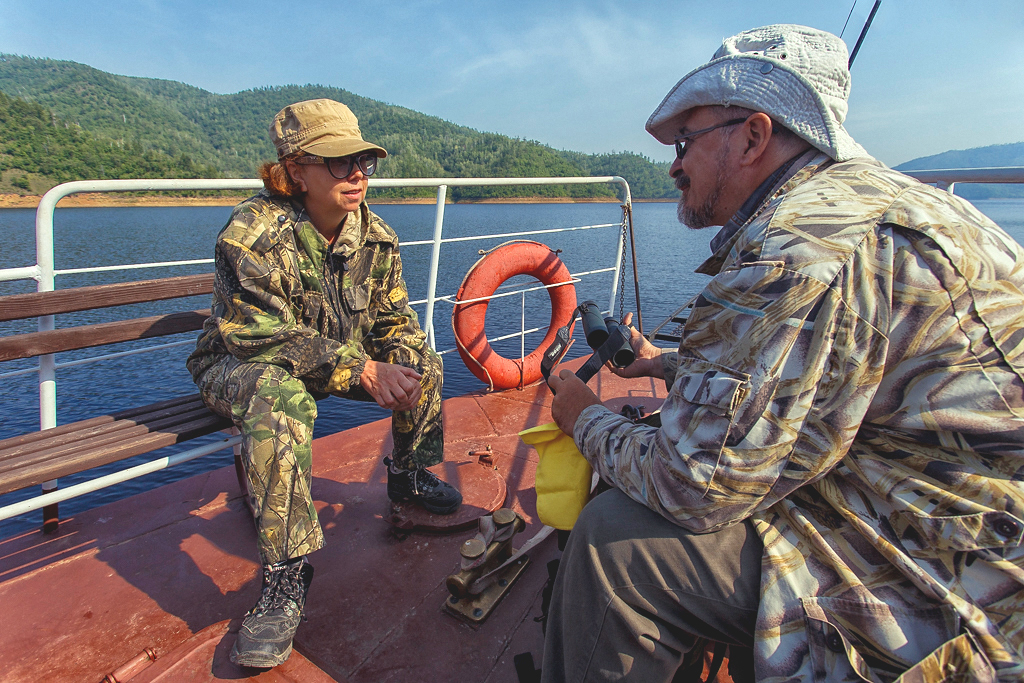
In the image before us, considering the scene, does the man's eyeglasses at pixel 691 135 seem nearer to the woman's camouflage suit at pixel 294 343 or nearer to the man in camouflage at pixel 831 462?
the man in camouflage at pixel 831 462

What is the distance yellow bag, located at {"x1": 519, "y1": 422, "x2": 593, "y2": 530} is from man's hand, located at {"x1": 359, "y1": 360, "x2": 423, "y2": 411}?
592 millimetres

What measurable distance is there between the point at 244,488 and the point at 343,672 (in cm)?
93

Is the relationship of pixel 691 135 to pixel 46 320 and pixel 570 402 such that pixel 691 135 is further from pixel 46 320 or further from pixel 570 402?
pixel 46 320

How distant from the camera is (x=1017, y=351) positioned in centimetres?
74

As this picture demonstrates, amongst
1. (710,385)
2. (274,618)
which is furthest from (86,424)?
(710,385)

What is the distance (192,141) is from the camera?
74.5 meters

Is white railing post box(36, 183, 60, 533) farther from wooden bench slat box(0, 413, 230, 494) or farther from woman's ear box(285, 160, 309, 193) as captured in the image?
woman's ear box(285, 160, 309, 193)

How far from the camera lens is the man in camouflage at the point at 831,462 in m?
0.73

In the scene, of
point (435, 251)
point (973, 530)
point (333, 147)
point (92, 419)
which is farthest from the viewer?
point (435, 251)

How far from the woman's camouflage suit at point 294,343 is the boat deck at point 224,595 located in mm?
256

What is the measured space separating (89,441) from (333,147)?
1.08m

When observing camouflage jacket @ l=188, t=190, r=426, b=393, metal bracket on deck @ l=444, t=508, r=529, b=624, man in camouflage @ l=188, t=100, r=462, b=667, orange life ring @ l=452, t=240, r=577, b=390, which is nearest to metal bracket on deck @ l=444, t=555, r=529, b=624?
metal bracket on deck @ l=444, t=508, r=529, b=624

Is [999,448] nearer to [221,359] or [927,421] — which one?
[927,421]

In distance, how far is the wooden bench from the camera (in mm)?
1433
